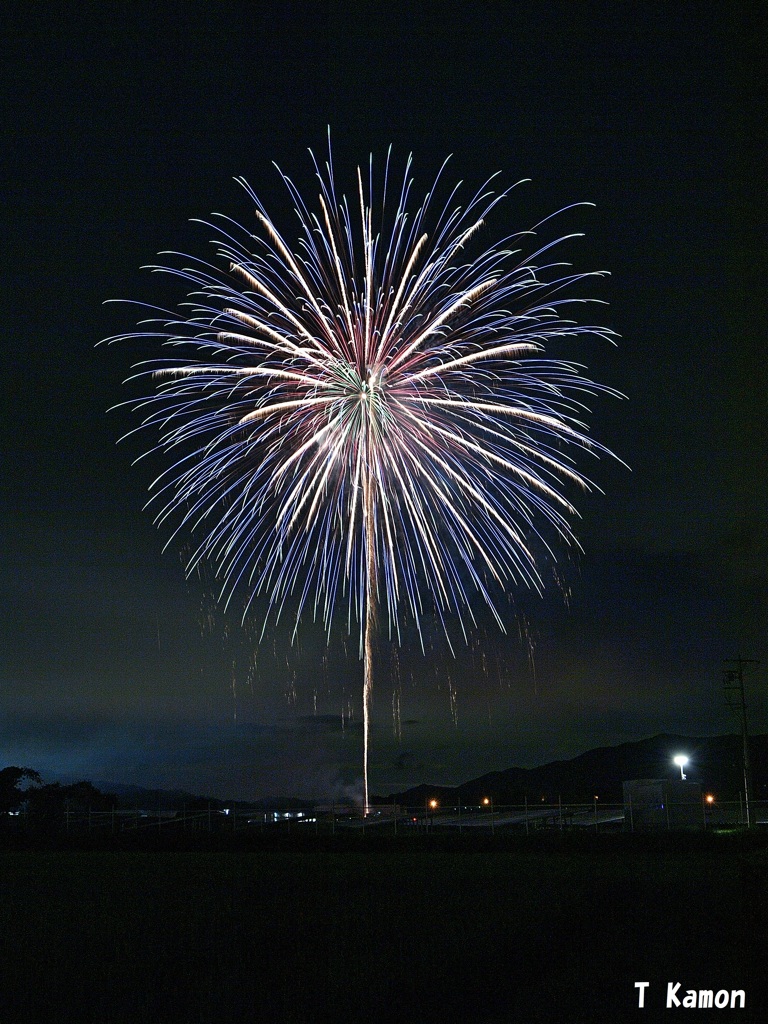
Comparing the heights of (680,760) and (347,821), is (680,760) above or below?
above

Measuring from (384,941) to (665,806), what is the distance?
34.6 metres

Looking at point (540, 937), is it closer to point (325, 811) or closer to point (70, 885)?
point (70, 885)

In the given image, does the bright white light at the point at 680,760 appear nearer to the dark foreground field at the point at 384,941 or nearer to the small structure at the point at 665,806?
the small structure at the point at 665,806

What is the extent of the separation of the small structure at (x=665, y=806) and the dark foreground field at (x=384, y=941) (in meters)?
16.3

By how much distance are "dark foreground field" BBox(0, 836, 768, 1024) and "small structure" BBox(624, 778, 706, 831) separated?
53.5 feet

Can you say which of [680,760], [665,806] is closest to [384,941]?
[665,806]

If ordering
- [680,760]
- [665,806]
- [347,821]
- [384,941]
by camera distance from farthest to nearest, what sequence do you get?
1. [680,760]
2. [347,821]
3. [665,806]
4. [384,941]

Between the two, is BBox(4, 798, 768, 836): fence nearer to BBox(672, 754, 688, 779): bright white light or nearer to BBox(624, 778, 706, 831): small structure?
BBox(624, 778, 706, 831): small structure

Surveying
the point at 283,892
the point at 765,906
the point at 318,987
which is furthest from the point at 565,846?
the point at 318,987

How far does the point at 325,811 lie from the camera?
182ft

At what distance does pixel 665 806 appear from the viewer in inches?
1943

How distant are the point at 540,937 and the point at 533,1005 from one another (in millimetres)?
5908

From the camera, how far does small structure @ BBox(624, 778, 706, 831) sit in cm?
4953

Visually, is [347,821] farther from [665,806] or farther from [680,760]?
[680,760]
